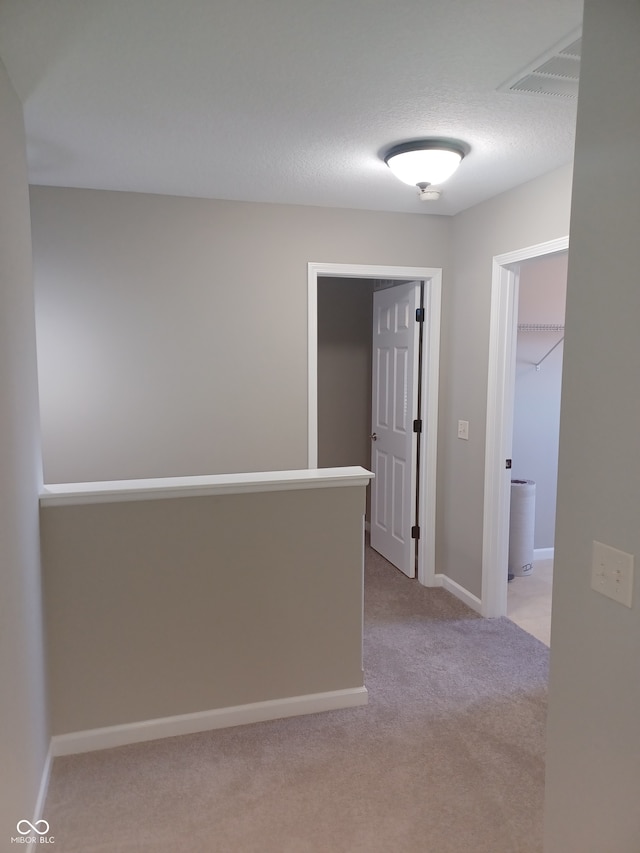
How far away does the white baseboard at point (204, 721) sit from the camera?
2.36 m

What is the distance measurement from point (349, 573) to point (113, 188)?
2.38 metres

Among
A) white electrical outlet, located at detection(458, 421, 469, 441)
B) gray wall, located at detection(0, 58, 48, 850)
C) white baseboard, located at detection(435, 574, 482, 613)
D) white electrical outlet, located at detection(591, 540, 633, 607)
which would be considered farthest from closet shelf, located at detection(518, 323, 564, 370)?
gray wall, located at detection(0, 58, 48, 850)

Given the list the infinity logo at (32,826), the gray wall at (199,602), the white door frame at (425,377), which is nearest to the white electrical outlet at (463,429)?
the white door frame at (425,377)

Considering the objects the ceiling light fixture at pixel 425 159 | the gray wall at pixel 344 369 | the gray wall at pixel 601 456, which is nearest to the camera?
the gray wall at pixel 601 456

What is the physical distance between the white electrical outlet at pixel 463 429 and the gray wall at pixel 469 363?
0.11ft

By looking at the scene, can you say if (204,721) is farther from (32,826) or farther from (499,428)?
(499,428)

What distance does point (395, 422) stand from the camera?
14.2 feet

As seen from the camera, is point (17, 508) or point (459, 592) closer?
point (17, 508)

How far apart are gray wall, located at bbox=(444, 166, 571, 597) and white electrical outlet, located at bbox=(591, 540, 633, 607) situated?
216 cm

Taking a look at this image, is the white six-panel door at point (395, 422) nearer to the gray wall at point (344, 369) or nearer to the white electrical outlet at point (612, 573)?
the gray wall at point (344, 369)

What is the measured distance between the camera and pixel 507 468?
3.53 m

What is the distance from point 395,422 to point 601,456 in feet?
9.80

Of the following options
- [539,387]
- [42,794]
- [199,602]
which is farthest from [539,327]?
[42,794]

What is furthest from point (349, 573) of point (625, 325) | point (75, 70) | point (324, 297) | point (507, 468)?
point (324, 297)
